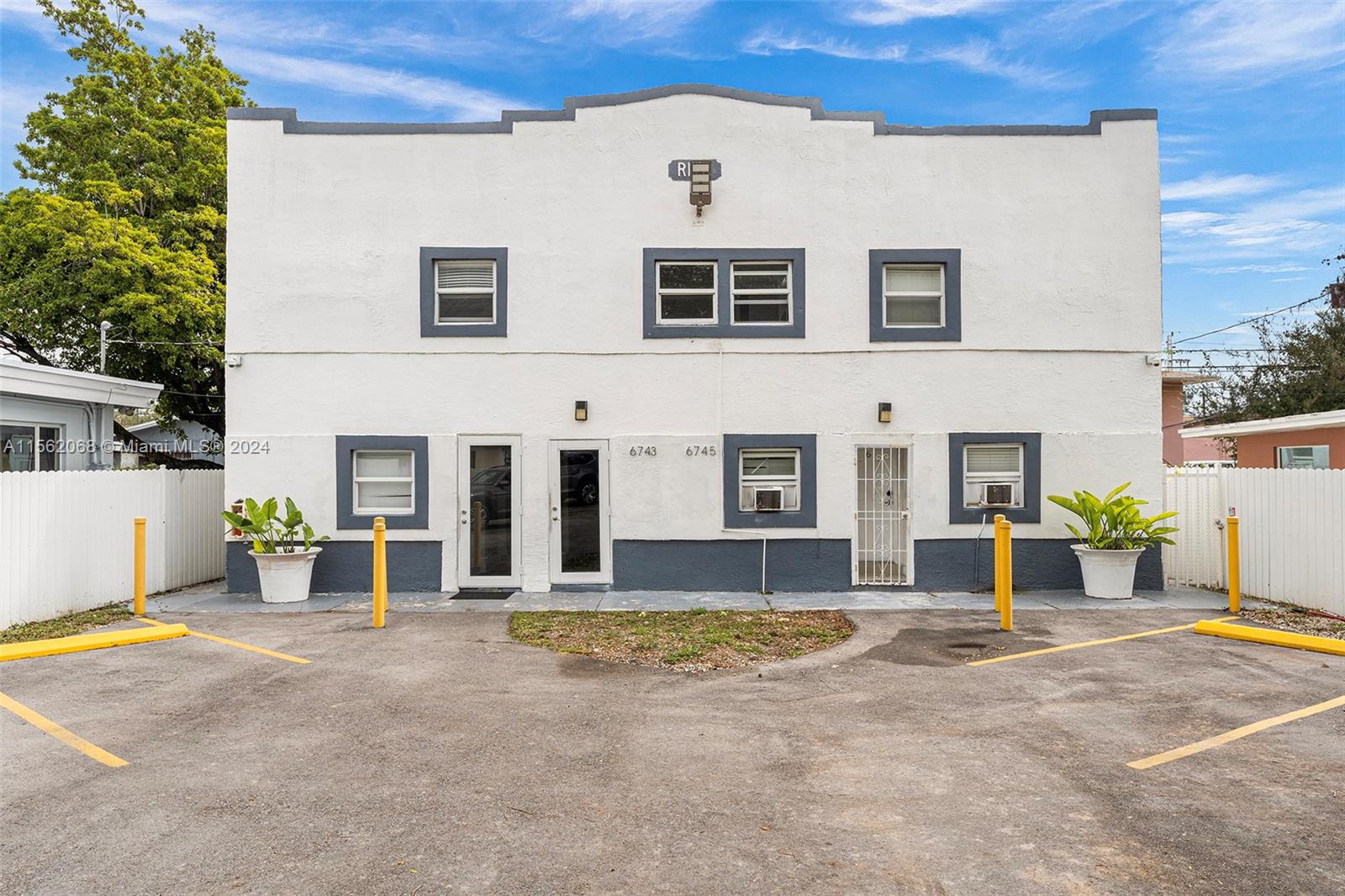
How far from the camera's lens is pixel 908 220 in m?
12.2

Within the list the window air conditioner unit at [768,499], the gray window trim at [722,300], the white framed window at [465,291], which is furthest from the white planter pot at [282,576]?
the window air conditioner unit at [768,499]

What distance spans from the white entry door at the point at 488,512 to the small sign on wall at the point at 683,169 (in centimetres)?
455

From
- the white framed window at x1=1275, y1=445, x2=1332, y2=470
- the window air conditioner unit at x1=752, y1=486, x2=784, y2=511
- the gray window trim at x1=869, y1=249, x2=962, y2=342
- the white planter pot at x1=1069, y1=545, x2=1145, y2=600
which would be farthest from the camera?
the white framed window at x1=1275, y1=445, x2=1332, y2=470

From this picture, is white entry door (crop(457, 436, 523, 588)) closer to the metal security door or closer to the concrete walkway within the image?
the concrete walkway

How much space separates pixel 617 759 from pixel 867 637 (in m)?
4.58

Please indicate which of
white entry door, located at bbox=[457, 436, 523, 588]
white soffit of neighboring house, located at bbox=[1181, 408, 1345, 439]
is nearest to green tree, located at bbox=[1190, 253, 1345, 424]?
white soffit of neighboring house, located at bbox=[1181, 408, 1345, 439]

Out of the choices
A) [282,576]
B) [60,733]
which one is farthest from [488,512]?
[60,733]

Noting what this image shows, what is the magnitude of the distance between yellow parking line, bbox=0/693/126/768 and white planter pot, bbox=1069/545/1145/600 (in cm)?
1123

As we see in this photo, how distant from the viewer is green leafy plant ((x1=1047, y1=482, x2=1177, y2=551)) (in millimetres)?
11375

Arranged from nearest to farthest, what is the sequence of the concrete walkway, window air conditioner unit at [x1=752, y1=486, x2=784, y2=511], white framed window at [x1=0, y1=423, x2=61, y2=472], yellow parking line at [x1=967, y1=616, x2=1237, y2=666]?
yellow parking line at [x1=967, y1=616, x2=1237, y2=666], the concrete walkway, window air conditioner unit at [x1=752, y1=486, x2=784, y2=511], white framed window at [x1=0, y1=423, x2=61, y2=472]

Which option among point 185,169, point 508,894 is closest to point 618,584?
point 508,894

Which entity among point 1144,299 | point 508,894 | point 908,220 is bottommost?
point 508,894

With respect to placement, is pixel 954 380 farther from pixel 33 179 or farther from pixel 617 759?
pixel 33 179

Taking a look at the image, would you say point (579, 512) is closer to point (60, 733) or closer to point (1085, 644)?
point (1085, 644)
